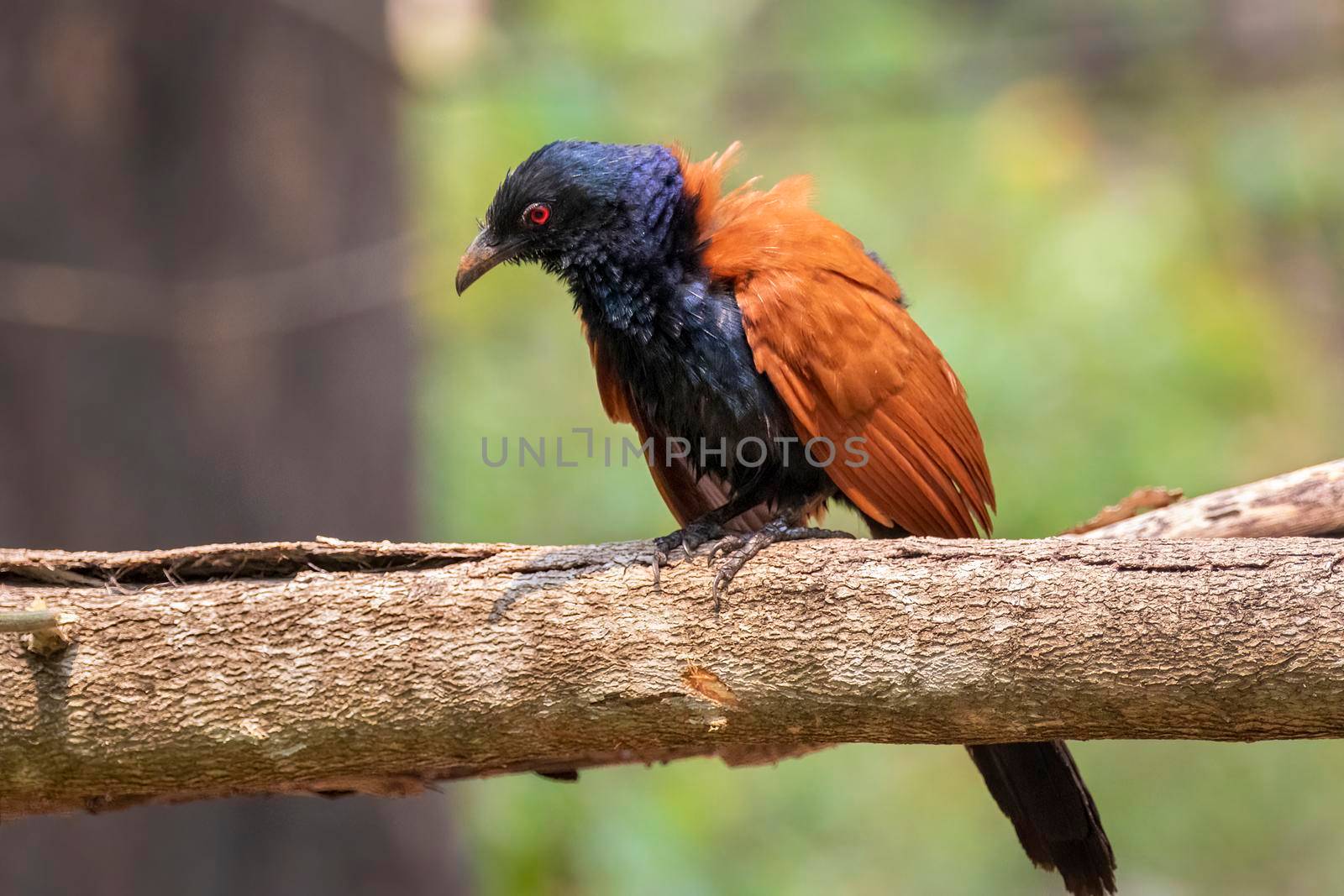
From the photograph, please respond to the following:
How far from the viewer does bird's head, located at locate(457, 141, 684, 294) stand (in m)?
2.99

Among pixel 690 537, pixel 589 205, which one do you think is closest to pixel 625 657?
pixel 690 537

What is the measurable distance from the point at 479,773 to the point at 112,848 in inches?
87.8

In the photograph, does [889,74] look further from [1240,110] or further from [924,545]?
[924,545]

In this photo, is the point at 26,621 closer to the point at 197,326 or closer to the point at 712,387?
the point at 712,387

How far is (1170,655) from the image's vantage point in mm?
2041

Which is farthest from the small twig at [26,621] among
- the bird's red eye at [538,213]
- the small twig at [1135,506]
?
the small twig at [1135,506]

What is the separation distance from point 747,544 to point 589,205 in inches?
38.9

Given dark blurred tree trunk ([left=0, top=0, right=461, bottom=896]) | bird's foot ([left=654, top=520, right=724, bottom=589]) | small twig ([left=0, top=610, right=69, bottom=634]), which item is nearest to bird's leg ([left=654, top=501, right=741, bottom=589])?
bird's foot ([left=654, top=520, right=724, bottom=589])

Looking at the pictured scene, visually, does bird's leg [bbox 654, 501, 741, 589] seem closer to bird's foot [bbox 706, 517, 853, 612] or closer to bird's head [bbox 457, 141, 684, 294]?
bird's foot [bbox 706, 517, 853, 612]

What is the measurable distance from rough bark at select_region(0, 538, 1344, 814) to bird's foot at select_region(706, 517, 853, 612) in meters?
0.03

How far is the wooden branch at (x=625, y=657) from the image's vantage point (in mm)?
2061

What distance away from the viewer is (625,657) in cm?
220

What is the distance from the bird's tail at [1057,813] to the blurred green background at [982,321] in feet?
8.03

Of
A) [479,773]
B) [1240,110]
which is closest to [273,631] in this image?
[479,773]
